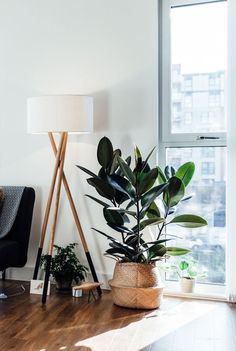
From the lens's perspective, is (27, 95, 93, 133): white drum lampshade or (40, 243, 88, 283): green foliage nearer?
(27, 95, 93, 133): white drum lampshade

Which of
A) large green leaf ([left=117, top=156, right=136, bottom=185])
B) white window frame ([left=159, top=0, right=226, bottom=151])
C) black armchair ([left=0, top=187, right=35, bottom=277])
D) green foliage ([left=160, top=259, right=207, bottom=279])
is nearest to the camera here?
large green leaf ([left=117, top=156, right=136, bottom=185])

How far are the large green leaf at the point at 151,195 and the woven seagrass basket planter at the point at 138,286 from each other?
440mm

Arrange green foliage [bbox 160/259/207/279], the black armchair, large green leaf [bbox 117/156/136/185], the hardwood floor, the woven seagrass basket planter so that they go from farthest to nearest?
green foliage [bbox 160/259/207/279]
the black armchair
the woven seagrass basket planter
large green leaf [bbox 117/156/136/185]
the hardwood floor

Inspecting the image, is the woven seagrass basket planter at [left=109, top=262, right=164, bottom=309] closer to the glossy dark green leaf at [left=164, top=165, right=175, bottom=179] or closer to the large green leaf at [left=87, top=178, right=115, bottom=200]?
the large green leaf at [left=87, top=178, right=115, bottom=200]

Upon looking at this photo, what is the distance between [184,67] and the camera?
3.32 meters

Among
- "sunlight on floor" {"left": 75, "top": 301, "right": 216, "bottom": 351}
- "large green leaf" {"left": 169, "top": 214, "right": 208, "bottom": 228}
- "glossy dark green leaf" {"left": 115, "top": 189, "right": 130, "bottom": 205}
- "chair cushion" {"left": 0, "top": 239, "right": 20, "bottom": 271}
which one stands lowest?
"sunlight on floor" {"left": 75, "top": 301, "right": 216, "bottom": 351}

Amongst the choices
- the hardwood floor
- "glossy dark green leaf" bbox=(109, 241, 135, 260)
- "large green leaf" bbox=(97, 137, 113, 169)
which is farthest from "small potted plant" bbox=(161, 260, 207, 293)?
"large green leaf" bbox=(97, 137, 113, 169)

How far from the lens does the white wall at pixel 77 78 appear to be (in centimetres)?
331

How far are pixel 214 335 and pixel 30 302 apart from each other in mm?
1365

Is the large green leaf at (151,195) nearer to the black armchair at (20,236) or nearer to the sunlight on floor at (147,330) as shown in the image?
the sunlight on floor at (147,330)

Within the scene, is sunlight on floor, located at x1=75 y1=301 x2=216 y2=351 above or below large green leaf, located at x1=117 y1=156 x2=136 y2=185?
below

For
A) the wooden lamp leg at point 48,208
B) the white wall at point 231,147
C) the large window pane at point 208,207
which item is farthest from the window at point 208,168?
the wooden lamp leg at point 48,208

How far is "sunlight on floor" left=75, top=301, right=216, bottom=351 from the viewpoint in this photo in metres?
2.26

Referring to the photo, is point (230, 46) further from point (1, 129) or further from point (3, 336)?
point (3, 336)
